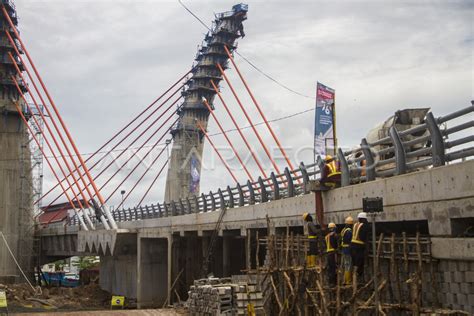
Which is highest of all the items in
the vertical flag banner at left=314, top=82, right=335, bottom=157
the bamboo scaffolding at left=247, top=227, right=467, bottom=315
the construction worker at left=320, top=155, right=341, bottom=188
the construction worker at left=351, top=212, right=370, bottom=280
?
the vertical flag banner at left=314, top=82, right=335, bottom=157

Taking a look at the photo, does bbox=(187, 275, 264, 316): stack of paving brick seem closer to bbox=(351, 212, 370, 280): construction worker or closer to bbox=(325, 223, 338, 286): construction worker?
bbox=(325, 223, 338, 286): construction worker

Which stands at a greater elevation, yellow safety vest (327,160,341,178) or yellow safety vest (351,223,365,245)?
yellow safety vest (327,160,341,178)

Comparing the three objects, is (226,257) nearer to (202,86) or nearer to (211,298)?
(211,298)

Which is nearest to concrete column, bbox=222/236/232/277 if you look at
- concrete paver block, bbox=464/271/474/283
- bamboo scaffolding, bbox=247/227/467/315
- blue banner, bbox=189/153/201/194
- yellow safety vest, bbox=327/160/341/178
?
bamboo scaffolding, bbox=247/227/467/315

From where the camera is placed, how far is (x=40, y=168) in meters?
48.9

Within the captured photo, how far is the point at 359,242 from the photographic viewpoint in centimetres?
1191

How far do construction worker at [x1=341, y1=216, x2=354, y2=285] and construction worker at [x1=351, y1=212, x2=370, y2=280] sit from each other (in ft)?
1.07

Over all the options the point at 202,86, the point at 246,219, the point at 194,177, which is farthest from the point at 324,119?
the point at 202,86

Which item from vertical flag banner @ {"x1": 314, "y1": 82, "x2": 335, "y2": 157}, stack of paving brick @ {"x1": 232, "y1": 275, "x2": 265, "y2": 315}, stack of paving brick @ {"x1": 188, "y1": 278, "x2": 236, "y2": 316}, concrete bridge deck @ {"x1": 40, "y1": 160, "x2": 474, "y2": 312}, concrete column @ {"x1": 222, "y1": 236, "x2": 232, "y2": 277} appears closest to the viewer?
concrete bridge deck @ {"x1": 40, "y1": 160, "x2": 474, "y2": 312}

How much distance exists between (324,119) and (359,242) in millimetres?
12127

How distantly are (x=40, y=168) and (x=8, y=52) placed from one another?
10301 mm

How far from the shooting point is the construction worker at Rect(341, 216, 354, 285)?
1236 centimetres

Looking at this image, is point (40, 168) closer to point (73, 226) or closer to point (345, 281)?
point (73, 226)

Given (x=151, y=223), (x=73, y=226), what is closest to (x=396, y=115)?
(x=151, y=223)
